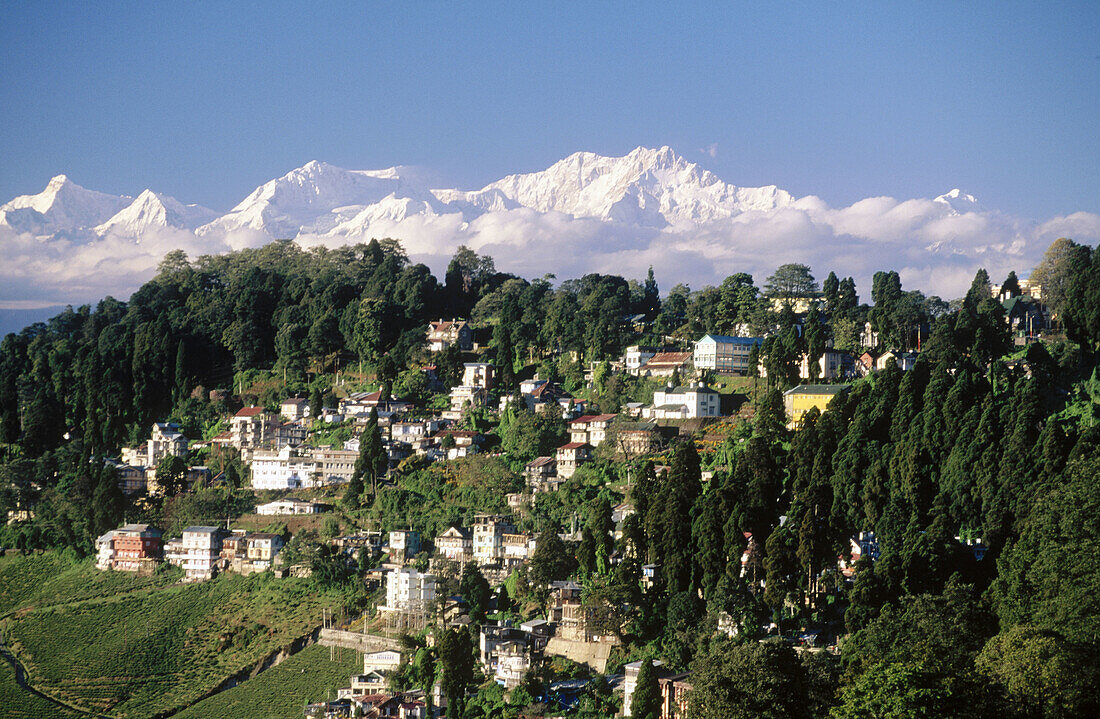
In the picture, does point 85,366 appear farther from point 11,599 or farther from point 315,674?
point 315,674

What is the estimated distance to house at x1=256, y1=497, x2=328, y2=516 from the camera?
5131 cm

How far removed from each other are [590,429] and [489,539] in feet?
25.7

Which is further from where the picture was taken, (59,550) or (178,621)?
(59,550)

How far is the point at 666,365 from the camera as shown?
55969 millimetres

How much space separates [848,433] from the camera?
39906mm

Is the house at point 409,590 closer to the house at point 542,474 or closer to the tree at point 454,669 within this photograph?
the tree at point 454,669

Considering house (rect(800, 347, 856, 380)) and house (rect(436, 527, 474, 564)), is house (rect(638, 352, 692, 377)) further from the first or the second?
house (rect(436, 527, 474, 564))

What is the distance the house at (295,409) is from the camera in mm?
59250

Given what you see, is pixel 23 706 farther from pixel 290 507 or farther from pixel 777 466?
pixel 777 466

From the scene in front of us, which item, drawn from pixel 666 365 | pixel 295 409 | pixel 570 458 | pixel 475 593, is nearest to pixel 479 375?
pixel 295 409

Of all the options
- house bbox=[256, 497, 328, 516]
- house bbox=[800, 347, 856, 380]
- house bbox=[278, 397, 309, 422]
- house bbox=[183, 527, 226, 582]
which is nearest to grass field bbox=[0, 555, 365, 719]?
house bbox=[183, 527, 226, 582]

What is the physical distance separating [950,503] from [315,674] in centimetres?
1953

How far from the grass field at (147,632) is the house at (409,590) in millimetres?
2100

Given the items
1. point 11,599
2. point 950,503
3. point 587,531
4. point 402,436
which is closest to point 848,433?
point 950,503
